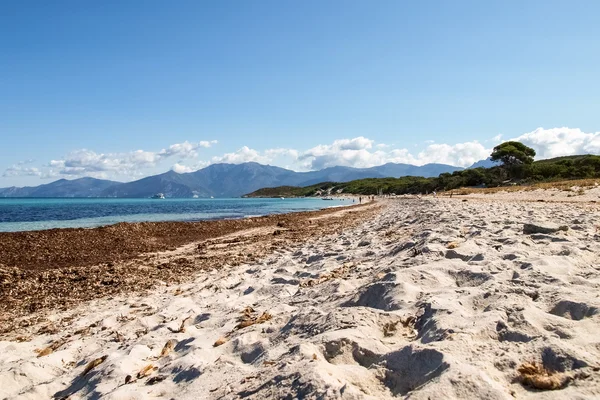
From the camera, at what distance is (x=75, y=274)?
10266 millimetres

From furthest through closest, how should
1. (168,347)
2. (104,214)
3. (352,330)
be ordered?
(104,214) < (168,347) < (352,330)

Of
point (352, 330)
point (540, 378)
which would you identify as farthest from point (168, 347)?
point (540, 378)

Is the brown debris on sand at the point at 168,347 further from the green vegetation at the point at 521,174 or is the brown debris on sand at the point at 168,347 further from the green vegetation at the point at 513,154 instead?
the green vegetation at the point at 513,154

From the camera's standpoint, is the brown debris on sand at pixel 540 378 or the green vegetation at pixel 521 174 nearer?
the brown debris on sand at pixel 540 378

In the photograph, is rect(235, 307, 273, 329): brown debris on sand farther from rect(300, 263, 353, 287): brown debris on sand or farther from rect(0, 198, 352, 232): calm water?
rect(0, 198, 352, 232): calm water

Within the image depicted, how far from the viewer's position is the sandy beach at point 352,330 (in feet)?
8.20

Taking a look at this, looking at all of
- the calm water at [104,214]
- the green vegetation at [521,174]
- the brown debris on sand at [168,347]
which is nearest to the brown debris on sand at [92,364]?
the brown debris on sand at [168,347]

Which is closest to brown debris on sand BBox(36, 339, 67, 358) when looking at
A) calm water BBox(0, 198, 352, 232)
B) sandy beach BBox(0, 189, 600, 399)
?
sandy beach BBox(0, 189, 600, 399)

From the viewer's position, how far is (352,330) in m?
3.29

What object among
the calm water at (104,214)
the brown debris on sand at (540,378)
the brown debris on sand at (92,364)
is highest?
the brown debris on sand at (540,378)

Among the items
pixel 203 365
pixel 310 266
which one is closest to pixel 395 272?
pixel 203 365

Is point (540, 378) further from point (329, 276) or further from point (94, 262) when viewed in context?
point (94, 262)

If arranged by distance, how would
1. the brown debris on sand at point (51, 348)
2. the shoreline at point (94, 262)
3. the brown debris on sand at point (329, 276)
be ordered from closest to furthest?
1. the brown debris on sand at point (51, 348)
2. the brown debris on sand at point (329, 276)
3. the shoreline at point (94, 262)

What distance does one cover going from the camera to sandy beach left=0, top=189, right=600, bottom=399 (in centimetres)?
250
